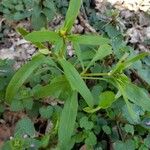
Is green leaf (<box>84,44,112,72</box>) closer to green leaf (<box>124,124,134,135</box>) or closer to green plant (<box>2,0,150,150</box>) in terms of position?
green plant (<box>2,0,150,150</box>)

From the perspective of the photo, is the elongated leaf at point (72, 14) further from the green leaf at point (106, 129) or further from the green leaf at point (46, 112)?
the green leaf at point (106, 129)

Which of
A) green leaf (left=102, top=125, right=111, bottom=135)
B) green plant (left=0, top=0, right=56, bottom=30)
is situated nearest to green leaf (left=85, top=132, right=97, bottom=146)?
green leaf (left=102, top=125, right=111, bottom=135)

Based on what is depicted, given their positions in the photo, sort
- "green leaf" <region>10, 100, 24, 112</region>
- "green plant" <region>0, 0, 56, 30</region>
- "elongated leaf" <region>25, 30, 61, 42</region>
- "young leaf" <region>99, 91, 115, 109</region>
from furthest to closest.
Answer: "green plant" <region>0, 0, 56, 30</region> < "green leaf" <region>10, 100, 24, 112</region> < "young leaf" <region>99, 91, 115, 109</region> < "elongated leaf" <region>25, 30, 61, 42</region>

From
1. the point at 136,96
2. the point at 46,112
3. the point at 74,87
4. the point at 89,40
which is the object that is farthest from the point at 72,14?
the point at 46,112

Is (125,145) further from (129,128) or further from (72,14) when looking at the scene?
(72,14)

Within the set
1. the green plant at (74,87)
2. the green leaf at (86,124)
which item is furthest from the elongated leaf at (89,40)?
the green leaf at (86,124)

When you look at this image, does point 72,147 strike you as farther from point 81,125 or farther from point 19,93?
point 19,93
